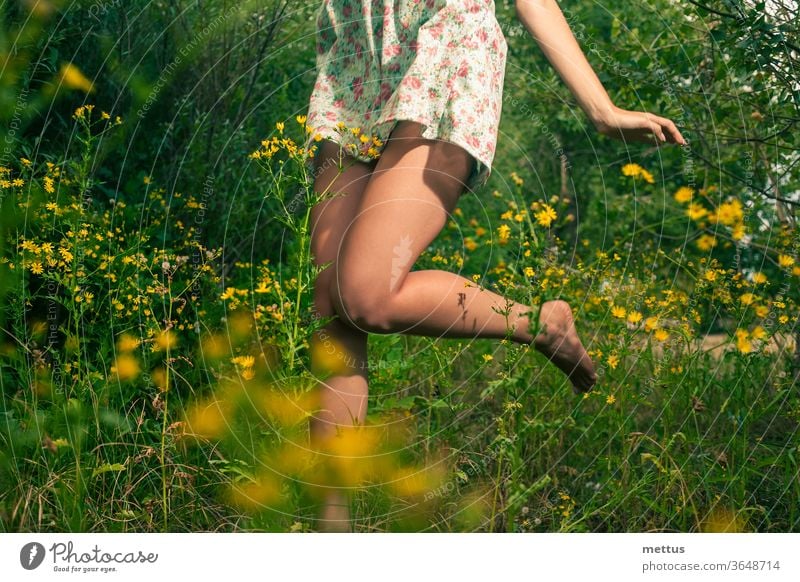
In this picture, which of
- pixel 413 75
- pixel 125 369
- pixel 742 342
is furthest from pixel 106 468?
pixel 742 342

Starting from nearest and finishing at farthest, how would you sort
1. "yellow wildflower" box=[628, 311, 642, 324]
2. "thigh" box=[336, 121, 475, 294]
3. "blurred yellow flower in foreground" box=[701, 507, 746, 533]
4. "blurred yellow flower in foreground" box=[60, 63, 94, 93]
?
"thigh" box=[336, 121, 475, 294]
"blurred yellow flower in foreground" box=[701, 507, 746, 533]
"yellow wildflower" box=[628, 311, 642, 324]
"blurred yellow flower in foreground" box=[60, 63, 94, 93]

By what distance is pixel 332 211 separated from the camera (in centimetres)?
227

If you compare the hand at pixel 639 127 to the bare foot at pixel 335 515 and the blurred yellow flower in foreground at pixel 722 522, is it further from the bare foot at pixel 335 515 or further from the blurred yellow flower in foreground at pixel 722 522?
the bare foot at pixel 335 515

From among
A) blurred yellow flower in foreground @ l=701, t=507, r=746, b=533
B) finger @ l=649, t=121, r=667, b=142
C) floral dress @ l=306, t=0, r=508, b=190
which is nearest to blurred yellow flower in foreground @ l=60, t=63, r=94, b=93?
floral dress @ l=306, t=0, r=508, b=190

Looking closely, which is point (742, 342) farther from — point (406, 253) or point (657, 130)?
point (406, 253)

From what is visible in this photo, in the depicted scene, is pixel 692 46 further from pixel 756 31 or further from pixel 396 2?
pixel 396 2

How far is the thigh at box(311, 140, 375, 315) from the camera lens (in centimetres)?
223

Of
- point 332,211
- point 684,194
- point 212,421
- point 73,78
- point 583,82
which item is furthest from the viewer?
point 684,194

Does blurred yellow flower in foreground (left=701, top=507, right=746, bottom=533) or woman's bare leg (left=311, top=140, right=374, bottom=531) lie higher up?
woman's bare leg (left=311, top=140, right=374, bottom=531)

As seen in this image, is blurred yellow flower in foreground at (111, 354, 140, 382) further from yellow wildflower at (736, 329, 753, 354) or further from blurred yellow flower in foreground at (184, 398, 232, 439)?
yellow wildflower at (736, 329, 753, 354)

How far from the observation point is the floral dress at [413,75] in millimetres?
2076

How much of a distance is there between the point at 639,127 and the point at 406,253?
2.05 ft

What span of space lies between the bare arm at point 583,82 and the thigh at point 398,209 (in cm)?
32

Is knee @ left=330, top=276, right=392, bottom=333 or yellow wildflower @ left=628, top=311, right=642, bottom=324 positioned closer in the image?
knee @ left=330, top=276, right=392, bottom=333
